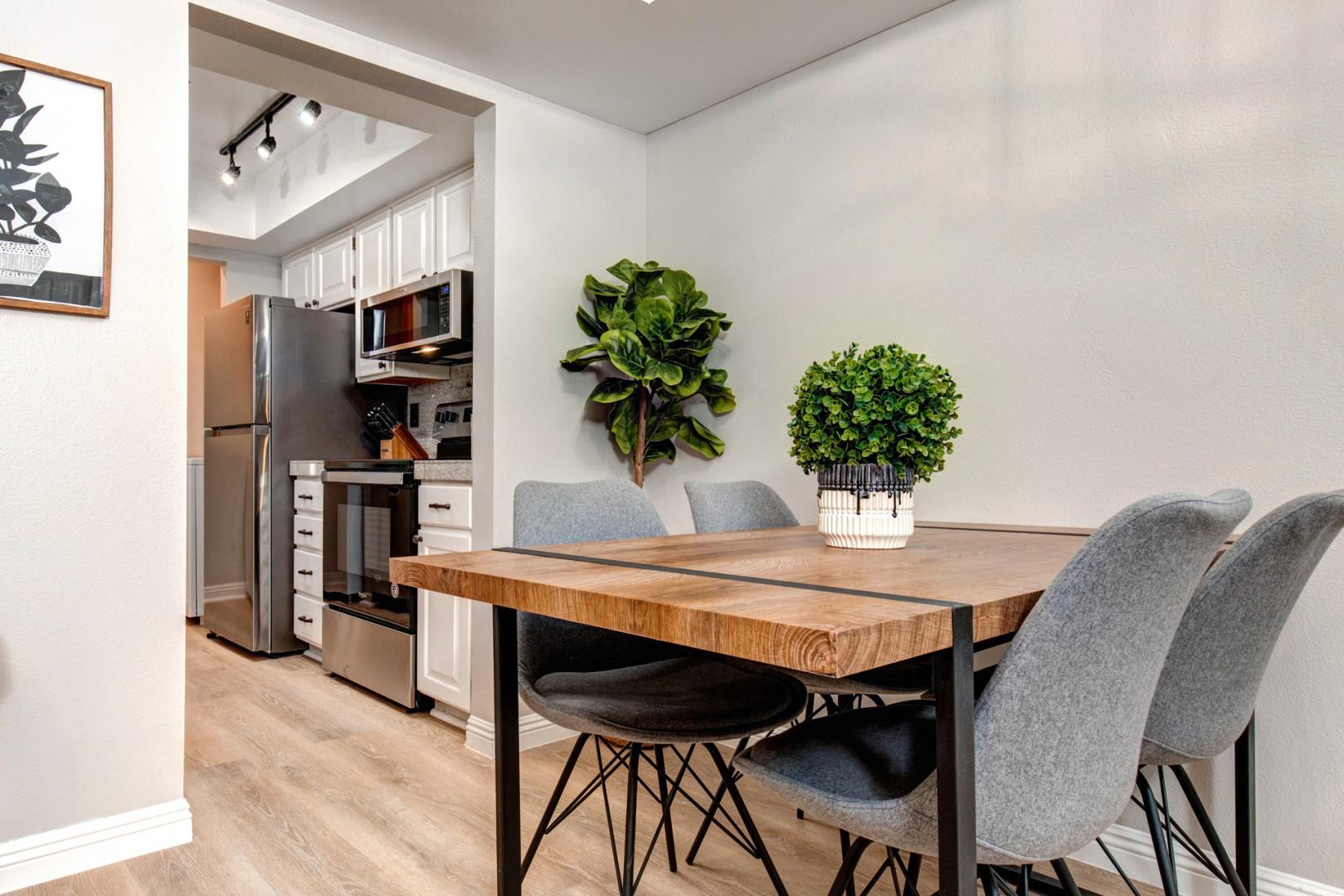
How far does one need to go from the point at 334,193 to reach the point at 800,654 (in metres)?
3.80

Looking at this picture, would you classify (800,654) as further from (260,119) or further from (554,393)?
(260,119)

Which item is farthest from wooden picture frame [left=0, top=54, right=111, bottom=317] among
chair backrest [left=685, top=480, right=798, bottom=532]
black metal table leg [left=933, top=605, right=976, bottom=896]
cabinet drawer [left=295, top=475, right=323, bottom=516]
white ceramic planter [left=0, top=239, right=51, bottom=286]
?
black metal table leg [left=933, top=605, right=976, bottom=896]

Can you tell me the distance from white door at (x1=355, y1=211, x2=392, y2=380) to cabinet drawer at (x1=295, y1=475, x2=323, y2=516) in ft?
1.97

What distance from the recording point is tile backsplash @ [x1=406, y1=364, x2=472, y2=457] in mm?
4082

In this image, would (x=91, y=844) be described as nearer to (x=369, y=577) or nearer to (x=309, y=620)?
(x=369, y=577)

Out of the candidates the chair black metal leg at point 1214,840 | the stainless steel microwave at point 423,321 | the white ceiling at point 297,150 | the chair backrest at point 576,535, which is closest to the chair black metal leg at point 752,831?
the chair backrest at point 576,535

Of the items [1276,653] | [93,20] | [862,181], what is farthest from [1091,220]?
[93,20]

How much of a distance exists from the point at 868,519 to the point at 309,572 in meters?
3.33

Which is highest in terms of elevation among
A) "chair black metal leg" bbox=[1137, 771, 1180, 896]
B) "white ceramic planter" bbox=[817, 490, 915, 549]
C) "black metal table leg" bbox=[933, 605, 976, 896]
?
"white ceramic planter" bbox=[817, 490, 915, 549]

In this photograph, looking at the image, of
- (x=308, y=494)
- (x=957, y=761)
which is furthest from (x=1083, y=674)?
(x=308, y=494)

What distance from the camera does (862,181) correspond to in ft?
8.68

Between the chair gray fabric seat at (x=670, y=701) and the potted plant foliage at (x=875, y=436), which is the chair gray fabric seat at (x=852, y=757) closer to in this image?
the chair gray fabric seat at (x=670, y=701)

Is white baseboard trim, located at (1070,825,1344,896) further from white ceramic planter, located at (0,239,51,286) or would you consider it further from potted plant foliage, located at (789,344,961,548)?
white ceramic planter, located at (0,239,51,286)

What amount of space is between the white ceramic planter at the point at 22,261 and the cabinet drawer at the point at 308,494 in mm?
2000
